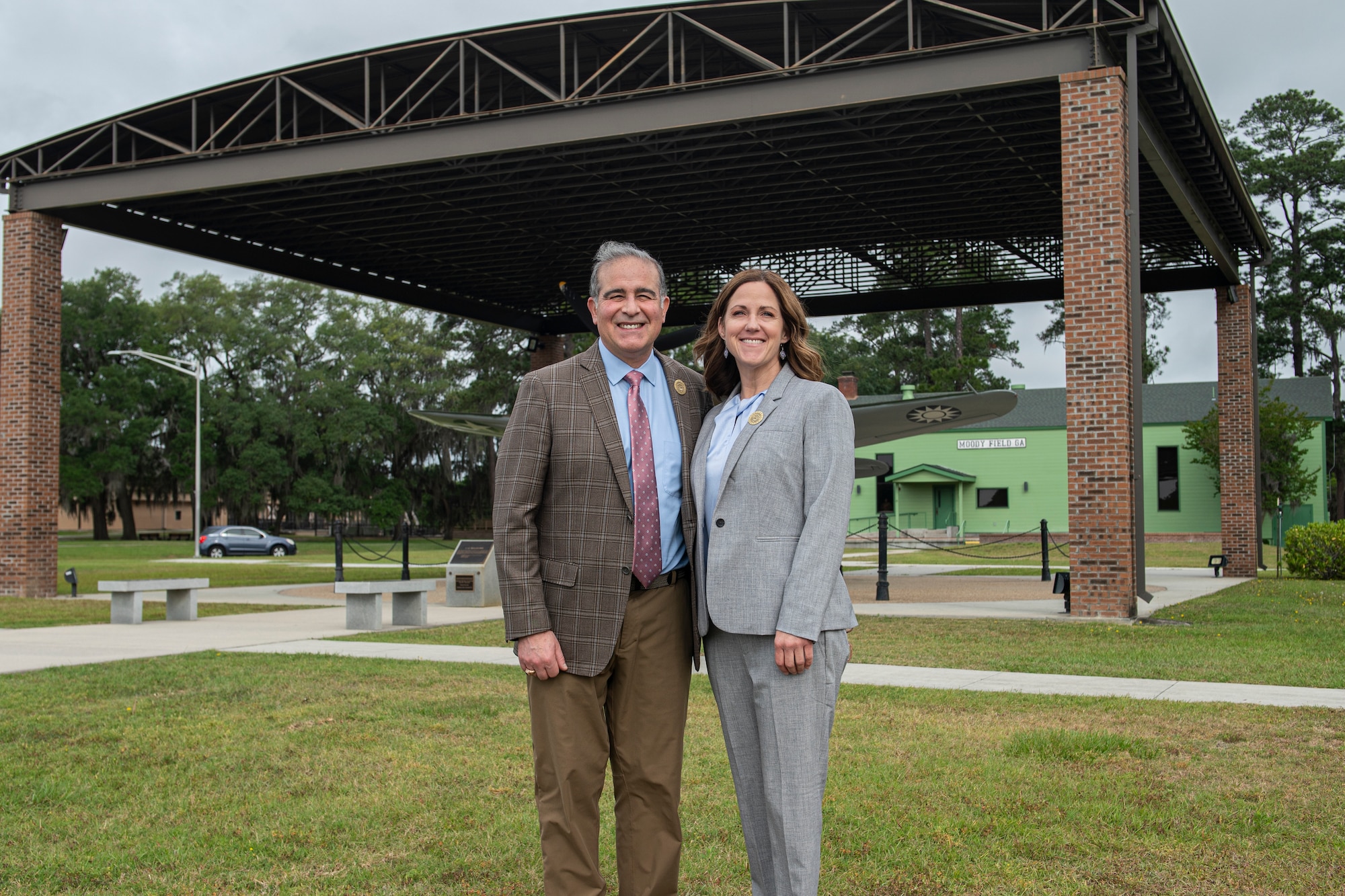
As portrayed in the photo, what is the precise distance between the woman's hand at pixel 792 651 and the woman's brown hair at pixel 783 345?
75 centimetres

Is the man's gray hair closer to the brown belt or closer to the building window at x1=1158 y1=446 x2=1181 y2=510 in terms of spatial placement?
the brown belt

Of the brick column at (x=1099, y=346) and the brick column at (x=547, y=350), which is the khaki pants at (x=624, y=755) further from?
the brick column at (x=547, y=350)

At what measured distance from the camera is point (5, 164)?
17.9 metres

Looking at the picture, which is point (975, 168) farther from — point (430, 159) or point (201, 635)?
point (201, 635)

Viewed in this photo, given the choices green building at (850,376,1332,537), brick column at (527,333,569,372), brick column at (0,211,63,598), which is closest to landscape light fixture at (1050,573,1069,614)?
brick column at (0,211,63,598)

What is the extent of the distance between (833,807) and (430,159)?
13242mm

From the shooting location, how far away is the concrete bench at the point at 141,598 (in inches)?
510

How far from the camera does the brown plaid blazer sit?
3.08 metres

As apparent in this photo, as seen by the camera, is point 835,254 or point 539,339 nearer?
point 835,254

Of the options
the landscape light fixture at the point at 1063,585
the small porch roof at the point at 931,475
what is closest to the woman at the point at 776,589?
the landscape light fixture at the point at 1063,585

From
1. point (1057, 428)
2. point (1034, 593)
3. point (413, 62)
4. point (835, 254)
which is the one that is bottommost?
point (1034, 593)

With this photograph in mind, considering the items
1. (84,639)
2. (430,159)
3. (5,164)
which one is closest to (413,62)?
(430,159)

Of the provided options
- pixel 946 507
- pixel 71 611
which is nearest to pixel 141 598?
pixel 71 611

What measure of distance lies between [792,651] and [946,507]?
42656mm
